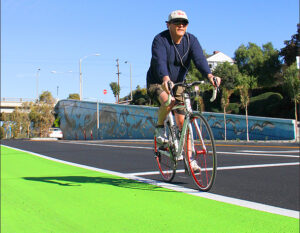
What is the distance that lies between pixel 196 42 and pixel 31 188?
333cm

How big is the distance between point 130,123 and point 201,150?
3850 cm

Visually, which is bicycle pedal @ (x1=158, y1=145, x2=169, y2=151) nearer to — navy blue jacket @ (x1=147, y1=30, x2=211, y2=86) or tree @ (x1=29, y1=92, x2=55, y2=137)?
navy blue jacket @ (x1=147, y1=30, x2=211, y2=86)

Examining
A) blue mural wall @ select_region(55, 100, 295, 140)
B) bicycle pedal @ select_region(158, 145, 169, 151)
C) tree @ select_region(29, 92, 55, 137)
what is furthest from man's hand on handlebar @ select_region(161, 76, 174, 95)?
tree @ select_region(29, 92, 55, 137)

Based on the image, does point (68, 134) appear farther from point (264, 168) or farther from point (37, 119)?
point (264, 168)

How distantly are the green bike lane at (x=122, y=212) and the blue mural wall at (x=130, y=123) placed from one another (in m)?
5.25

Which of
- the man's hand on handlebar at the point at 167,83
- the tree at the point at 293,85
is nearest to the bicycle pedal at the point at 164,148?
the man's hand on handlebar at the point at 167,83

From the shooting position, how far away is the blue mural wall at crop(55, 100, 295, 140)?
1065 inches

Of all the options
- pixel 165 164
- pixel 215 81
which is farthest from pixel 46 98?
pixel 215 81

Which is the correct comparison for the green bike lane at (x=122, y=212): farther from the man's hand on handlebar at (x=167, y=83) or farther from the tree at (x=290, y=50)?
the tree at (x=290, y=50)

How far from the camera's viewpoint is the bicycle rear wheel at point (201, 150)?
3077mm

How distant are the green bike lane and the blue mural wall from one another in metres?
5.25

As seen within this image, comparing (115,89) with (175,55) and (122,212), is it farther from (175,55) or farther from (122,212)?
(122,212)

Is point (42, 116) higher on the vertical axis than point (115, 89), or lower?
higher

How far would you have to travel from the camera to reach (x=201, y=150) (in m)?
3.23
